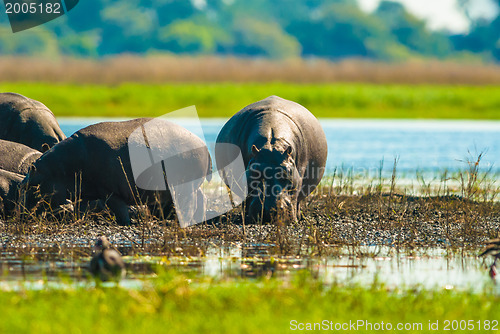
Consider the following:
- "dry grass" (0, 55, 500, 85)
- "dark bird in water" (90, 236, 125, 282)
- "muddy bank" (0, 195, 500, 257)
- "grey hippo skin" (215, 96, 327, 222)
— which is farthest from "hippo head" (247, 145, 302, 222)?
"dry grass" (0, 55, 500, 85)

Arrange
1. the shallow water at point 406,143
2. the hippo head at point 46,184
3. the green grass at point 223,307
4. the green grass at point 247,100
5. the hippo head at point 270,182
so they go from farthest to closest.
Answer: the green grass at point 247,100 → the shallow water at point 406,143 → the hippo head at point 46,184 → the hippo head at point 270,182 → the green grass at point 223,307

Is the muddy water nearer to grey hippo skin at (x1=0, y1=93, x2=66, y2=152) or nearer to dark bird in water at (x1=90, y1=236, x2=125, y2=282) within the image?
dark bird in water at (x1=90, y1=236, x2=125, y2=282)

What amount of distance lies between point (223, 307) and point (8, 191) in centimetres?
526

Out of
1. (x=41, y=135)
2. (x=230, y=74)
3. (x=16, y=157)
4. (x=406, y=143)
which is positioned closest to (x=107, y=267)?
(x=16, y=157)

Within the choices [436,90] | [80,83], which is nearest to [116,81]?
[80,83]

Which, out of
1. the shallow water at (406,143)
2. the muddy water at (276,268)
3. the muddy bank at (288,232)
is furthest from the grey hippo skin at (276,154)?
the shallow water at (406,143)

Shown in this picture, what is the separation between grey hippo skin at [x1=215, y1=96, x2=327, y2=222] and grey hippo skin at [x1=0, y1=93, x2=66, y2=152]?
10.3ft

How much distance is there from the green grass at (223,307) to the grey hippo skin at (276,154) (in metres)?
2.65

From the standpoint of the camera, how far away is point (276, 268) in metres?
7.55

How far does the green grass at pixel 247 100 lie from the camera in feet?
126

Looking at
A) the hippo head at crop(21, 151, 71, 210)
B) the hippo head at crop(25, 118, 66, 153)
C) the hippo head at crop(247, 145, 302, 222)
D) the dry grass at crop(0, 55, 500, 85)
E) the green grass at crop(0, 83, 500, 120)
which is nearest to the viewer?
the hippo head at crop(247, 145, 302, 222)

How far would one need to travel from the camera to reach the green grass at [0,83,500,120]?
38438mm

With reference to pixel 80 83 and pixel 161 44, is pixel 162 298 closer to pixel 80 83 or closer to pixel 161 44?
pixel 80 83

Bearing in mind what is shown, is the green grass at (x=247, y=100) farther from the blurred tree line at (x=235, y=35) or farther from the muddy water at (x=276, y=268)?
the blurred tree line at (x=235, y=35)
